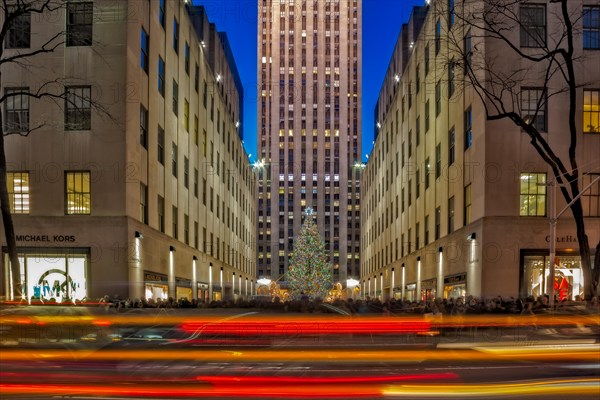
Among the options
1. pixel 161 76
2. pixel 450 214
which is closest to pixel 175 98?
pixel 161 76

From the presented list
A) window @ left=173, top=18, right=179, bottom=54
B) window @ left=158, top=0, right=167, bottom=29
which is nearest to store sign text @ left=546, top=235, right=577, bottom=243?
window @ left=158, top=0, right=167, bottom=29

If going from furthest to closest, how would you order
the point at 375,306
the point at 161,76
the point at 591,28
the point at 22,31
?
the point at 161,76 → the point at 591,28 → the point at 22,31 → the point at 375,306

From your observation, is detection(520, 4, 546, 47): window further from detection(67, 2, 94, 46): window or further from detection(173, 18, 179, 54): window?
detection(173, 18, 179, 54): window

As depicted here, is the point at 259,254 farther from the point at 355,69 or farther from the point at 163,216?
the point at 163,216

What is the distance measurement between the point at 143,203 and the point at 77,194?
12.7 ft

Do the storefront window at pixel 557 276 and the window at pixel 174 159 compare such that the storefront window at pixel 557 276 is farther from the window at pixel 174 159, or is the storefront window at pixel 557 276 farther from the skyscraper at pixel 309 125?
the skyscraper at pixel 309 125

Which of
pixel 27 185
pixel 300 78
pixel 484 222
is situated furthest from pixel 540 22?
pixel 300 78

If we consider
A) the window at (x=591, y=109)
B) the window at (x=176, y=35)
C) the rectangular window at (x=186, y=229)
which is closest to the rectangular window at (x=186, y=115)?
the window at (x=176, y=35)

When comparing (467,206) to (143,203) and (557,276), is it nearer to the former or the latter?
(557,276)

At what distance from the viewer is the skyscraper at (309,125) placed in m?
141

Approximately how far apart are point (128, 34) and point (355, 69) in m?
127

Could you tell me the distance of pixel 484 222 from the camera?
28.3m

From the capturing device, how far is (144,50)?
29.9 meters

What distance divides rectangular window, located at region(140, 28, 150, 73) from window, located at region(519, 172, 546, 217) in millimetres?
19401
